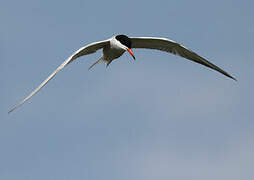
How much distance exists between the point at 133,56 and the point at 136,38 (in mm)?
1471

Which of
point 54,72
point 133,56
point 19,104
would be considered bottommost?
point 19,104

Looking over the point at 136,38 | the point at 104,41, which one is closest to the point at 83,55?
the point at 104,41

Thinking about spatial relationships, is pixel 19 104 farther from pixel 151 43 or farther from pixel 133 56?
pixel 151 43

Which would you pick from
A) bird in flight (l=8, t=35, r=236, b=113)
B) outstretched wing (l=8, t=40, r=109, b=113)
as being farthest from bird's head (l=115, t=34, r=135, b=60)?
outstretched wing (l=8, t=40, r=109, b=113)

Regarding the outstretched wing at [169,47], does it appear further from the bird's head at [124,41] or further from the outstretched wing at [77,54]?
the outstretched wing at [77,54]

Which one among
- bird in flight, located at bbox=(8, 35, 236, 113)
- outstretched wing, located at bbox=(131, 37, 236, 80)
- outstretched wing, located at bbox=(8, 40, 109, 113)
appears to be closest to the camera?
outstretched wing, located at bbox=(8, 40, 109, 113)

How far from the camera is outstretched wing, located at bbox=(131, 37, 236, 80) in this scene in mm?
18656

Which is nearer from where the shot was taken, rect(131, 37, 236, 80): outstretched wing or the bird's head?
the bird's head

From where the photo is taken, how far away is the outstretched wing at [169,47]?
61.2 feet

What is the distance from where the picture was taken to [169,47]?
19.0m

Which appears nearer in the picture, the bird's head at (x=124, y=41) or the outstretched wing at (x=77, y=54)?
the outstretched wing at (x=77, y=54)

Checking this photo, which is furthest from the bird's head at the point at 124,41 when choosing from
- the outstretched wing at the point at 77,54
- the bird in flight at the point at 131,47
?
the outstretched wing at the point at 77,54

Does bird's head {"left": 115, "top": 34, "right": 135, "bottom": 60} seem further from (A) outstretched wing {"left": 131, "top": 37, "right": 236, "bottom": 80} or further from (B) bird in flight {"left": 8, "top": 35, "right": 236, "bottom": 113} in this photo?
(A) outstretched wing {"left": 131, "top": 37, "right": 236, "bottom": 80}

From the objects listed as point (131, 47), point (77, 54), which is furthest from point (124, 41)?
point (77, 54)
